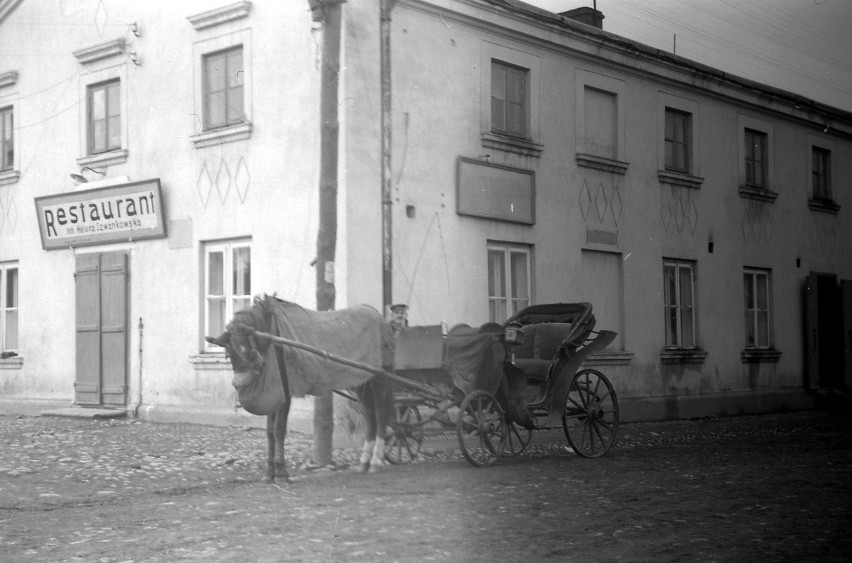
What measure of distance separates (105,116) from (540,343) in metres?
8.78

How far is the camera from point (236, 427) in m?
14.6

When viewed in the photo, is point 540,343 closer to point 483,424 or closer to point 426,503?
point 483,424

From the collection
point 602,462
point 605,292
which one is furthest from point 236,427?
point 605,292

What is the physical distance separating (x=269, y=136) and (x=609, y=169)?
6.23 m

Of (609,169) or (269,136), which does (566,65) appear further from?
(269,136)

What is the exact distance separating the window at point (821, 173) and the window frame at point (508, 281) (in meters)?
10.1

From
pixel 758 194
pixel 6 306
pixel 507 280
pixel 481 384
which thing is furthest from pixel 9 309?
pixel 758 194

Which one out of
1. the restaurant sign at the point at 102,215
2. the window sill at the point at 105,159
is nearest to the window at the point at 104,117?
the window sill at the point at 105,159

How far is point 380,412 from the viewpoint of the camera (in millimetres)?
10820

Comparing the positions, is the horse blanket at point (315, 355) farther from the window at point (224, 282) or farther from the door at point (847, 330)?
the door at point (847, 330)

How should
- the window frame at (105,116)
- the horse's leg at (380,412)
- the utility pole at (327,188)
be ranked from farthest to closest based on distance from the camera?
the window frame at (105,116)
the utility pole at (327,188)
the horse's leg at (380,412)

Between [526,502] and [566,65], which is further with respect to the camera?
[566,65]

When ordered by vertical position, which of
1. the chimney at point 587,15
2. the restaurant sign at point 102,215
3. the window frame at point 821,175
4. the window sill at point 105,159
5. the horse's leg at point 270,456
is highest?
the chimney at point 587,15

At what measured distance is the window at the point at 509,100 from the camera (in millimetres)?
16094
